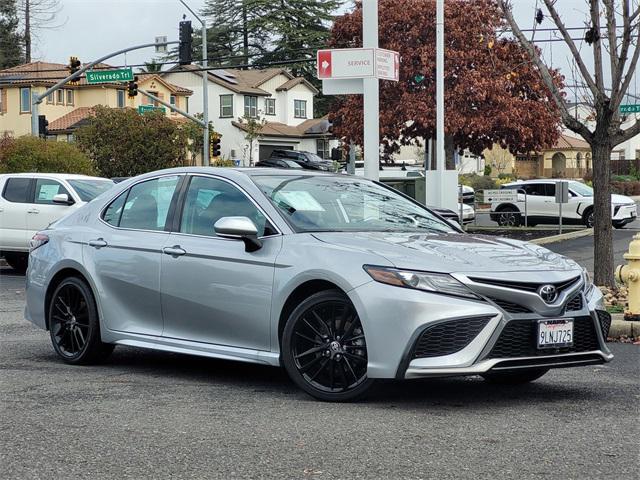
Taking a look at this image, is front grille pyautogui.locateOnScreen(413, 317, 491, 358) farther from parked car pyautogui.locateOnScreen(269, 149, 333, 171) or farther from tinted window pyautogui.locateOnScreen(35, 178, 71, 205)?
parked car pyautogui.locateOnScreen(269, 149, 333, 171)

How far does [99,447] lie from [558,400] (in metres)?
2.92

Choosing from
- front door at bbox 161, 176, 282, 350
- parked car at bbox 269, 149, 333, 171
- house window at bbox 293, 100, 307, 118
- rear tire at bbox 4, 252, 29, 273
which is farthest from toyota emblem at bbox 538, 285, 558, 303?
house window at bbox 293, 100, 307, 118

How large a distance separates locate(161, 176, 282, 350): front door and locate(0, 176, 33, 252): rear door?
11936 millimetres

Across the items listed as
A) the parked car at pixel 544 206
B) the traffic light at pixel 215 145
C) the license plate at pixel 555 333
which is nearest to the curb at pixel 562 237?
the parked car at pixel 544 206

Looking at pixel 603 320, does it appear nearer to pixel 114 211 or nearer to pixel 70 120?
pixel 114 211

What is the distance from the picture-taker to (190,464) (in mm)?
5402

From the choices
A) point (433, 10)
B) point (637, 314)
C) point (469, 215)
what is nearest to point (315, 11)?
point (433, 10)

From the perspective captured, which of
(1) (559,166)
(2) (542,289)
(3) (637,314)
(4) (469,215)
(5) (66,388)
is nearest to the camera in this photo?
(2) (542,289)

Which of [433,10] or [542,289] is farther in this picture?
[433,10]

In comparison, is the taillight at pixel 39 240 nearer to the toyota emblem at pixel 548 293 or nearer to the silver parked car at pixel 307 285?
the silver parked car at pixel 307 285

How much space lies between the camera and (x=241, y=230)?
7344mm

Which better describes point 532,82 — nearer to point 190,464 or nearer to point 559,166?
point 190,464

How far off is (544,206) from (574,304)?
29717 mm

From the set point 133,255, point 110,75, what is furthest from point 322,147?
point 133,255
